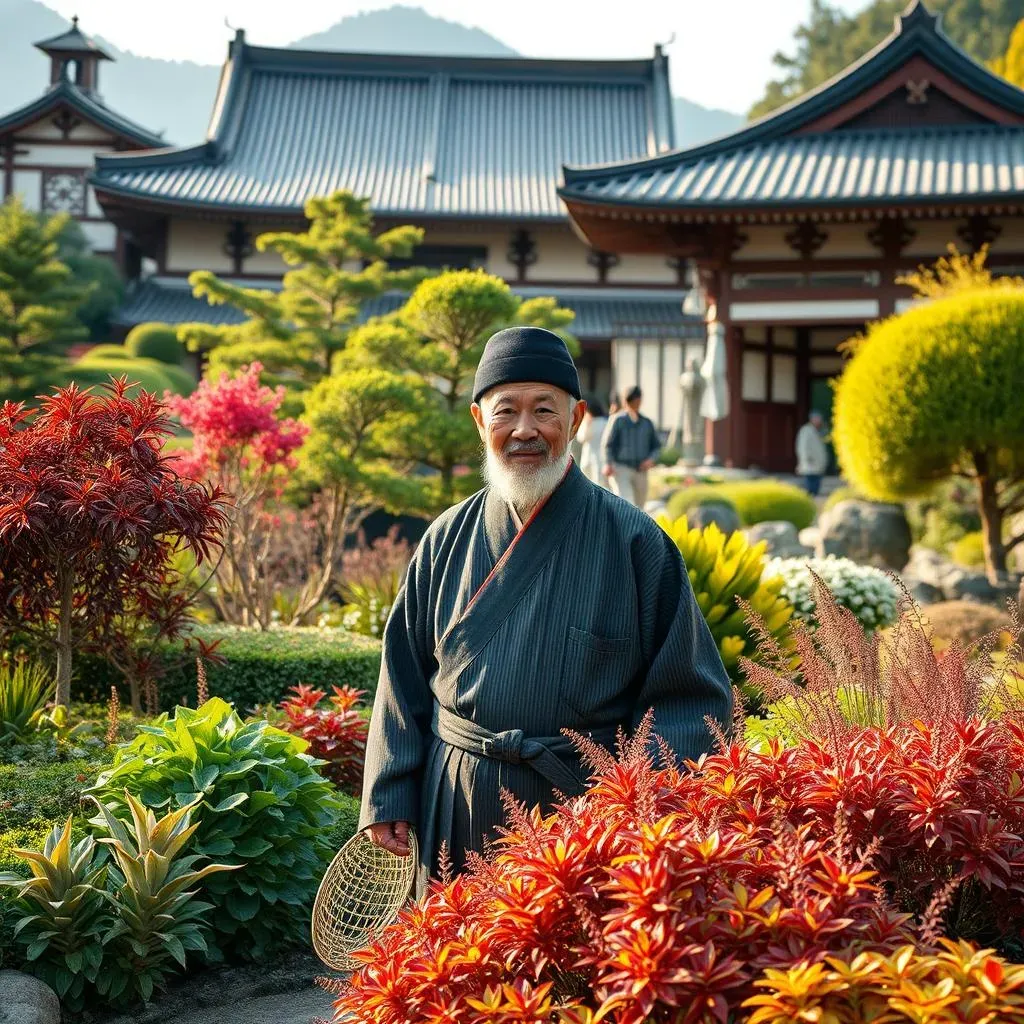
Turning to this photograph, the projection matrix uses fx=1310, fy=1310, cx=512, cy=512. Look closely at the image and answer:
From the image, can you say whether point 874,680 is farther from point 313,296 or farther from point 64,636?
point 313,296

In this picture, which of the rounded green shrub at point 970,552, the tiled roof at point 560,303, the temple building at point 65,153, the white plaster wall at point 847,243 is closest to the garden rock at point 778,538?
the rounded green shrub at point 970,552

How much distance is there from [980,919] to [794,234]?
55.9 feet

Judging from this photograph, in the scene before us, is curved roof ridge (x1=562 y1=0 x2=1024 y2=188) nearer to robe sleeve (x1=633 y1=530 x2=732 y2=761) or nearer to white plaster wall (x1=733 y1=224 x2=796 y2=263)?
white plaster wall (x1=733 y1=224 x2=796 y2=263)

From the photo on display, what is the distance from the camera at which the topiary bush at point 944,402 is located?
1183cm

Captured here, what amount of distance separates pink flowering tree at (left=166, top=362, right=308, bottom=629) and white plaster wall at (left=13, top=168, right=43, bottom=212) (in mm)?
23122

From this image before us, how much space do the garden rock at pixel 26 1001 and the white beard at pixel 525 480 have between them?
1.91 m

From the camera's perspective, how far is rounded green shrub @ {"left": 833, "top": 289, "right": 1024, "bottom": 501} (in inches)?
465

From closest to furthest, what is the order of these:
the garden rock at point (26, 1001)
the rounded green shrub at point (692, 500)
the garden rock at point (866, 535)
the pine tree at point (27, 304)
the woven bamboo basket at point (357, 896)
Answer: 1. the woven bamboo basket at point (357, 896)
2. the garden rock at point (26, 1001)
3. the garden rock at point (866, 535)
4. the rounded green shrub at point (692, 500)
5. the pine tree at point (27, 304)

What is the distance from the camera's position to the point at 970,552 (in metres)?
14.2

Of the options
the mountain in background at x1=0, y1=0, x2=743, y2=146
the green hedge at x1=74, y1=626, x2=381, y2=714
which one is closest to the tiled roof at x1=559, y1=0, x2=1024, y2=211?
the green hedge at x1=74, y1=626, x2=381, y2=714

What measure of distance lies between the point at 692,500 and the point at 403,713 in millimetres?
11136

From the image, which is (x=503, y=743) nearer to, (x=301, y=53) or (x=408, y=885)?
(x=408, y=885)

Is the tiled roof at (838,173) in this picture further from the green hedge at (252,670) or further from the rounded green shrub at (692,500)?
the green hedge at (252,670)

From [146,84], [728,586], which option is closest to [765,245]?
[728,586]
